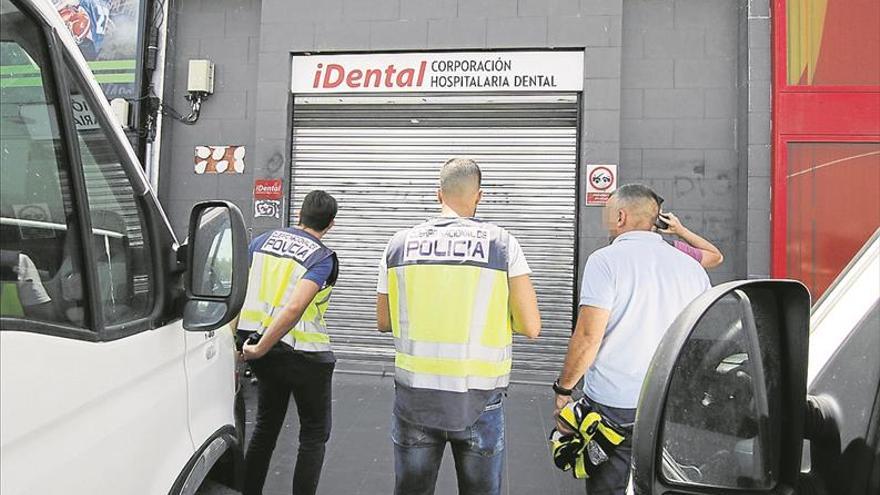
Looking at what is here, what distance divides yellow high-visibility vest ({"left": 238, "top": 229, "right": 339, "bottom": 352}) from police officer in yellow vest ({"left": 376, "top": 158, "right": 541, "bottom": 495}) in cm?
75

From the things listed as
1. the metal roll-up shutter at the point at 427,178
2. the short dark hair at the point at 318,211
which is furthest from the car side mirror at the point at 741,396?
the metal roll-up shutter at the point at 427,178

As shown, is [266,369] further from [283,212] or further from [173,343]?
[283,212]

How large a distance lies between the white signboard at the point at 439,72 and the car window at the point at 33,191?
596cm

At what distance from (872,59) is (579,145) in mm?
3307

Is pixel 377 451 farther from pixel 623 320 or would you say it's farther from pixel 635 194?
pixel 635 194

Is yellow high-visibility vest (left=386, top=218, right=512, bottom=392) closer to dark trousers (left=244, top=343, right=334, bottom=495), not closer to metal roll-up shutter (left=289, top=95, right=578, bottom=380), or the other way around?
dark trousers (left=244, top=343, right=334, bottom=495)

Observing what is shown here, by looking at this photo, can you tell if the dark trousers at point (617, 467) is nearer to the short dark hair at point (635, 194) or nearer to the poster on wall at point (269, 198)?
the short dark hair at point (635, 194)

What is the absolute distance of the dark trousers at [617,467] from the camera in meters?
2.53

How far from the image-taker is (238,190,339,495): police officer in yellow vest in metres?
3.16

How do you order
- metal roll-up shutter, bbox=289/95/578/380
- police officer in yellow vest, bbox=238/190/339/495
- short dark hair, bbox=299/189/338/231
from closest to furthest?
police officer in yellow vest, bbox=238/190/339/495 → short dark hair, bbox=299/189/338/231 → metal roll-up shutter, bbox=289/95/578/380

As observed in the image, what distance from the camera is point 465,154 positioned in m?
7.24

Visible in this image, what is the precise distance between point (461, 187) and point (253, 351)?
4.67 feet

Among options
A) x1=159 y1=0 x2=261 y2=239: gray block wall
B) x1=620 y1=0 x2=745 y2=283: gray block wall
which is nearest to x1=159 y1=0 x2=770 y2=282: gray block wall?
x1=620 y1=0 x2=745 y2=283: gray block wall

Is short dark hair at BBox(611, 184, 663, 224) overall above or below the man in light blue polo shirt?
above
